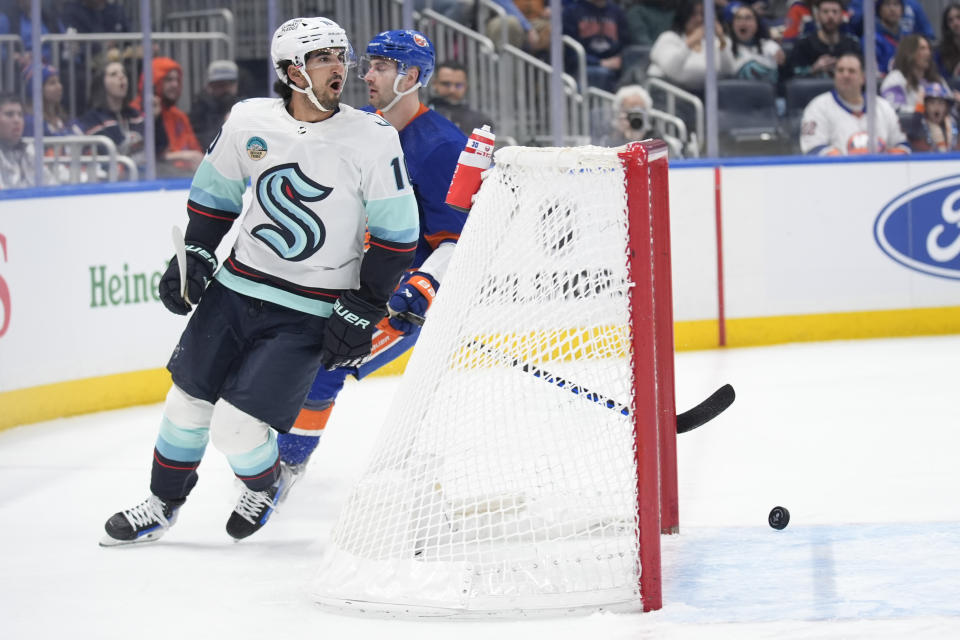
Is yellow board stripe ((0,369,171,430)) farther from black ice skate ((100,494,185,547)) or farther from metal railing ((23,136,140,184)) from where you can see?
black ice skate ((100,494,185,547))

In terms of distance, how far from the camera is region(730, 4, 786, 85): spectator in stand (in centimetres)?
638

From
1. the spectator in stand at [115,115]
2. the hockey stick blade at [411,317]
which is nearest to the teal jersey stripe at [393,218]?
the hockey stick blade at [411,317]

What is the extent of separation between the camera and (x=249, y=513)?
3.27 meters

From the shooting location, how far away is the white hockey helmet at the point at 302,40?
2959mm

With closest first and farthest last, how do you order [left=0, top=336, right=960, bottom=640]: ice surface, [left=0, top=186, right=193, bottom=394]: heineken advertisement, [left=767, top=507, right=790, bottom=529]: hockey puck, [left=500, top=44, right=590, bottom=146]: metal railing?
[left=0, top=336, right=960, bottom=640]: ice surface < [left=767, top=507, right=790, bottom=529]: hockey puck < [left=0, top=186, right=193, bottom=394]: heineken advertisement < [left=500, top=44, right=590, bottom=146]: metal railing

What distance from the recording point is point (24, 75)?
17.0 ft

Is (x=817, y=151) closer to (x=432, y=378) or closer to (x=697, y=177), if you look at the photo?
(x=697, y=177)

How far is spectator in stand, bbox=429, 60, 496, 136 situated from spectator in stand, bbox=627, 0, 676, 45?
2.83ft

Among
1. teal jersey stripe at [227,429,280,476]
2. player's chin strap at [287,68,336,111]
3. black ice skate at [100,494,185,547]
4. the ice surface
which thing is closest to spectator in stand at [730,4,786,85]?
the ice surface

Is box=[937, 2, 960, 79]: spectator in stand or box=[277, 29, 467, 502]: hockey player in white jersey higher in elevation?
box=[937, 2, 960, 79]: spectator in stand

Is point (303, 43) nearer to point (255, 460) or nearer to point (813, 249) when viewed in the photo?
point (255, 460)

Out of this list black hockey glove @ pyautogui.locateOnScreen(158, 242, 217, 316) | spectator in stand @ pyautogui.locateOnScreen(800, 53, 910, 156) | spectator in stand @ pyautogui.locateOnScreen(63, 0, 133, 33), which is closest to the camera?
black hockey glove @ pyautogui.locateOnScreen(158, 242, 217, 316)

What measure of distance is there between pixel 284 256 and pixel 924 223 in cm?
410

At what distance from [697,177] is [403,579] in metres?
3.86
